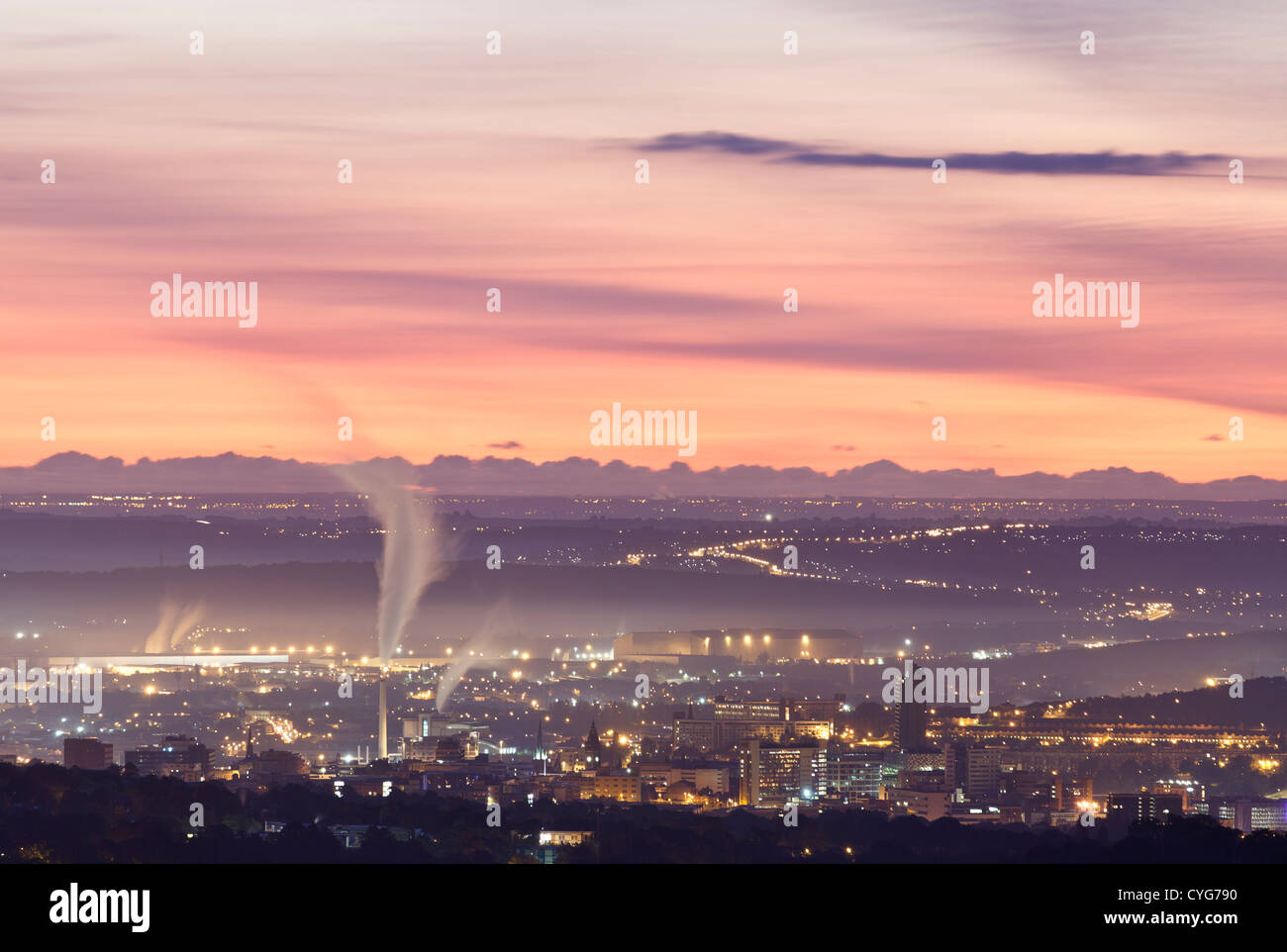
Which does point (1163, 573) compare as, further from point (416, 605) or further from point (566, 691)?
point (566, 691)

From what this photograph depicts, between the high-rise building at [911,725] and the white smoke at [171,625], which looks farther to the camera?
the white smoke at [171,625]

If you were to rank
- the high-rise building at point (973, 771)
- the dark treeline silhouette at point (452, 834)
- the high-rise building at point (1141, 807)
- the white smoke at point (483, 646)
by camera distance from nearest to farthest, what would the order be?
the dark treeline silhouette at point (452, 834) < the high-rise building at point (1141, 807) < the high-rise building at point (973, 771) < the white smoke at point (483, 646)

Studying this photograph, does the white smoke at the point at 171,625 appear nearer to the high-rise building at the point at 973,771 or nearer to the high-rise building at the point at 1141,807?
the high-rise building at the point at 973,771

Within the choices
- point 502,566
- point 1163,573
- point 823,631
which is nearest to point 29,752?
point 823,631

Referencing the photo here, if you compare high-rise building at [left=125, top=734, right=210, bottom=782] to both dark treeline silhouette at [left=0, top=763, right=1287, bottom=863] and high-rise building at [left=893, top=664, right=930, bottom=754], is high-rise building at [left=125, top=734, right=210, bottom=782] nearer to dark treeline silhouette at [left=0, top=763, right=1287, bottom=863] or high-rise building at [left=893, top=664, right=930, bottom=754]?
dark treeline silhouette at [left=0, top=763, right=1287, bottom=863]

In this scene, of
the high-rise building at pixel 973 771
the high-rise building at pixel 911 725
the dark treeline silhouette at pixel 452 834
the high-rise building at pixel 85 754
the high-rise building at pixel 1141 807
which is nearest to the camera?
the dark treeline silhouette at pixel 452 834

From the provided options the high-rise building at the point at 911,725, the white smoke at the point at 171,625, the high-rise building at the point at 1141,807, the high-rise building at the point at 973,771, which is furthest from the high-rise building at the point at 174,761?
the white smoke at the point at 171,625

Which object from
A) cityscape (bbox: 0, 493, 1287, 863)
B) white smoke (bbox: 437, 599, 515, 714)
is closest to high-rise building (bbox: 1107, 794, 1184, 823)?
cityscape (bbox: 0, 493, 1287, 863)

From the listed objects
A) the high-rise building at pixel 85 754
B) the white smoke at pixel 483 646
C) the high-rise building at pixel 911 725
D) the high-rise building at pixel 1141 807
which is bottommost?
the high-rise building at pixel 1141 807
